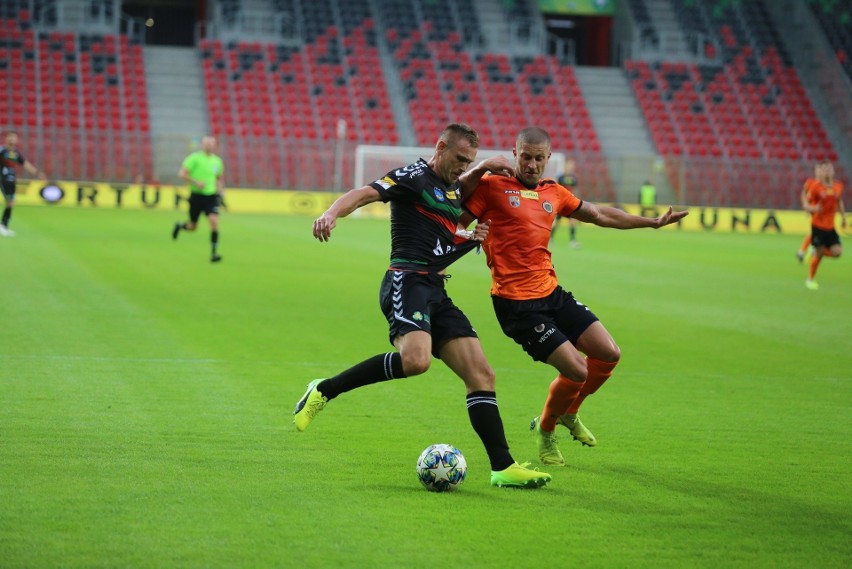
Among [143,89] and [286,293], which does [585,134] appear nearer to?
[143,89]

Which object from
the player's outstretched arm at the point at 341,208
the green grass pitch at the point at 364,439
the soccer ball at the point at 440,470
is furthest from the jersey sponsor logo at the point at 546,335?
the player's outstretched arm at the point at 341,208

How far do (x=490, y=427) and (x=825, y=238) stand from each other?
609 inches

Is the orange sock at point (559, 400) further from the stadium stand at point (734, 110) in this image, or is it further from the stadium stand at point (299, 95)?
the stadium stand at point (734, 110)

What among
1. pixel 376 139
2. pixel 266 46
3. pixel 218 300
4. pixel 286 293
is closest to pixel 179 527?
pixel 218 300

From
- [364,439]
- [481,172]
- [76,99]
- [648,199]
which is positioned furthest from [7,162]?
[648,199]

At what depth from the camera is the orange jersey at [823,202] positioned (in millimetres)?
21000

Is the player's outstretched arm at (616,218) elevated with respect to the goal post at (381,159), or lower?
elevated

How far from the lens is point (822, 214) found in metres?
21.1

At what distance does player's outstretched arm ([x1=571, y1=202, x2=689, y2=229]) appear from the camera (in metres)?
7.55

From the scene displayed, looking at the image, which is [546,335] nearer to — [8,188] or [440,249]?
[440,249]

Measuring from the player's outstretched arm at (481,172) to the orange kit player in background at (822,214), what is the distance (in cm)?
1419

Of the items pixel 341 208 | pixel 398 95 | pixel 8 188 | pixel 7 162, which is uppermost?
pixel 341 208

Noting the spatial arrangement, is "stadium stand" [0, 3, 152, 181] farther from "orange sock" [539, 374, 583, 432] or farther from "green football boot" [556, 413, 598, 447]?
"orange sock" [539, 374, 583, 432]

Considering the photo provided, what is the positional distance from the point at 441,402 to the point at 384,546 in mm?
3956
